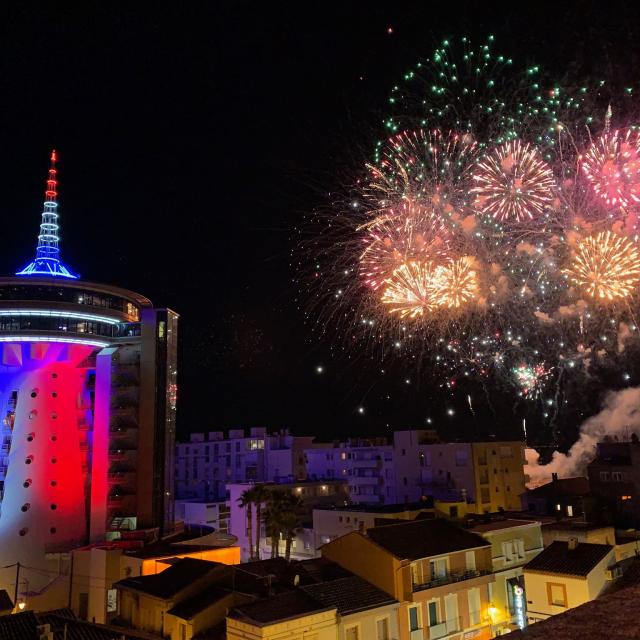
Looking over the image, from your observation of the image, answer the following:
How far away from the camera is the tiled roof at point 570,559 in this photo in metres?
29.0

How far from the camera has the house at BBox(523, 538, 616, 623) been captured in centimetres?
2858

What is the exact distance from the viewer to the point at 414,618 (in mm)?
29266

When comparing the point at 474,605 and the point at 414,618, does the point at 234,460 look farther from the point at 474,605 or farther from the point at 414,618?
the point at 414,618

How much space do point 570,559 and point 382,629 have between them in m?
10.5

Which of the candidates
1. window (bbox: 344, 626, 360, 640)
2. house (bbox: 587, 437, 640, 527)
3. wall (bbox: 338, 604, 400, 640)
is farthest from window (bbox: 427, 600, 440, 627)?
house (bbox: 587, 437, 640, 527)

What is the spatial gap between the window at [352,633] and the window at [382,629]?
4.47 feet

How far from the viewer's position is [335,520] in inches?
2148

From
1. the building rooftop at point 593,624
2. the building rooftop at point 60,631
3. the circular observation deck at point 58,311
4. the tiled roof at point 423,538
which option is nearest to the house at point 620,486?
the tiled roof at point 423,538

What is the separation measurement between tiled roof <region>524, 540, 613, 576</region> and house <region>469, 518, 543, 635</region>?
12.8ft

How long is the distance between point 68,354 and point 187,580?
40.7m

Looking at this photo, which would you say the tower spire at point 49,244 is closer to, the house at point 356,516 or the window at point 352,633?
the house at point 356,516

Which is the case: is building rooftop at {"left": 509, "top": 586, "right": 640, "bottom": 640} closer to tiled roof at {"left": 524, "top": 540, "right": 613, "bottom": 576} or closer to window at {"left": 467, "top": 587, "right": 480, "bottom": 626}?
tiled roof at {"left": 524, "top": 540, "right": 613, "bottom": 576}

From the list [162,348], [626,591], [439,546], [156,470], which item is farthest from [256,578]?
[162,348]

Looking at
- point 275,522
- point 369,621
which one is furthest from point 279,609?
point 275,522
